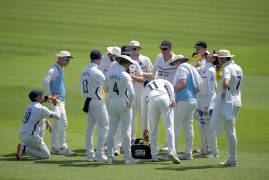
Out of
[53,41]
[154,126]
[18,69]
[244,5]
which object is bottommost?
[154,126]

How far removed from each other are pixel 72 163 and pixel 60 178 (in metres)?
1.78

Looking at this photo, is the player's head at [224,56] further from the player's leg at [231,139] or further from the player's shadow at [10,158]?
the player's shadow at [10,158]

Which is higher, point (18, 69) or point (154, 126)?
point (18, 69)

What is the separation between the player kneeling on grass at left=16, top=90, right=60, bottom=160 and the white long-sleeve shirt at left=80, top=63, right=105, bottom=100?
2.89 ft

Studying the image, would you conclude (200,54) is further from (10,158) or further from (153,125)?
(10,158)

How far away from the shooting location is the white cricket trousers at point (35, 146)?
16.2m

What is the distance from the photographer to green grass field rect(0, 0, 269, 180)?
1520 cm

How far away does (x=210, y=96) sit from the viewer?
17062 mm

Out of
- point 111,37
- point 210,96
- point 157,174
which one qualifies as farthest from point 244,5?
point 157,174

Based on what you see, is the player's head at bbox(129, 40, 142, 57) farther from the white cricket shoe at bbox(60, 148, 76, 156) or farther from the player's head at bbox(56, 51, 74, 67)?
the white cricket shoe at bbox(60, 148, 76, 156)

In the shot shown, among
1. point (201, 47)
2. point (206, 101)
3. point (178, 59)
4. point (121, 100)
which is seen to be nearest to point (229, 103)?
point (206, 101)

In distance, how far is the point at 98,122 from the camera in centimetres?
1617

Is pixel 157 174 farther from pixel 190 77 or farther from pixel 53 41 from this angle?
pixel 53 41

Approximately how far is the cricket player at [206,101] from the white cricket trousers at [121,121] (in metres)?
2.06
